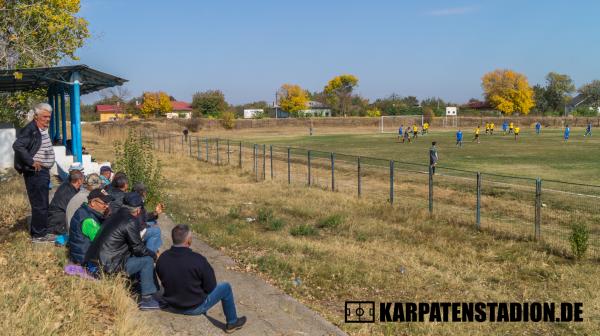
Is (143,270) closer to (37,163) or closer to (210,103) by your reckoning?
(37,163)

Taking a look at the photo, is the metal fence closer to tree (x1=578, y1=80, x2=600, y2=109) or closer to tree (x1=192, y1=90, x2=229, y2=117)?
tree (x1=192, y1=90, x2=229, y2=117)

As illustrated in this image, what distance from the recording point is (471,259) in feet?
33.7

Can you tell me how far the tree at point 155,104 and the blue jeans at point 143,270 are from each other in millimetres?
111641

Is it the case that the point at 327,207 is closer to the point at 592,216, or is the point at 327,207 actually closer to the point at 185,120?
the point at 592,216

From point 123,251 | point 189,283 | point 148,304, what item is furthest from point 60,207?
point 189,283

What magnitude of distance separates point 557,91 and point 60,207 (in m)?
144

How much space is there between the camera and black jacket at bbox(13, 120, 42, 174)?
25.1 feet

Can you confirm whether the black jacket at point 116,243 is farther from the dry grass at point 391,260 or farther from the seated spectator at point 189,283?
the dry grass at point 391,260

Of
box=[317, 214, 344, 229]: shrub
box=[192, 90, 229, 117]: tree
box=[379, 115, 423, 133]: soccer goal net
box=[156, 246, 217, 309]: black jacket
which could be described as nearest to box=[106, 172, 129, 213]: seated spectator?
box=[156, 246, 217, 309]: black jacket

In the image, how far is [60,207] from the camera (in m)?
8.32

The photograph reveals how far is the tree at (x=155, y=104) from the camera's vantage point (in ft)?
374

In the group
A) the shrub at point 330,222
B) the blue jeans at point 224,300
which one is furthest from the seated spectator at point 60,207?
the shrub at point 330,222

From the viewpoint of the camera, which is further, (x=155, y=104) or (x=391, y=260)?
(x=155, y=104)

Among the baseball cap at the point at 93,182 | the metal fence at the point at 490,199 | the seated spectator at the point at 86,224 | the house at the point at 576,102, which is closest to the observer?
the seated spectator at the point at 86,224
